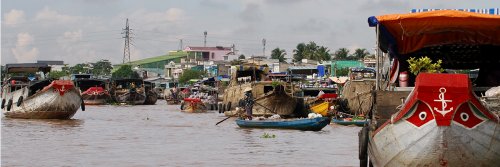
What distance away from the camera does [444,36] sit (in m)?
11.9

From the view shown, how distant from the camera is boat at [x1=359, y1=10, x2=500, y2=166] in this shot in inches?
347

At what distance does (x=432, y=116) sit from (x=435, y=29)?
2.54 metres

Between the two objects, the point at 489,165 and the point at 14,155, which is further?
the point at 14,155

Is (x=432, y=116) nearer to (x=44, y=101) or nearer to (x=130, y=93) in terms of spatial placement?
→ (x=44, y=101)

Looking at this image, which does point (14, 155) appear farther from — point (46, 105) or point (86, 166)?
point (46, 105)

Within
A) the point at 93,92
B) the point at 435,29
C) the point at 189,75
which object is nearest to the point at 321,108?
the point at 435,29

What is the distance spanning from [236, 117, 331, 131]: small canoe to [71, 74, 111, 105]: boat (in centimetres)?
2981

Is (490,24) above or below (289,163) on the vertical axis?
above

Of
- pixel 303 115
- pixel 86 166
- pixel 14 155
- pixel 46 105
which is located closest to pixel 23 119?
pixel 46 105

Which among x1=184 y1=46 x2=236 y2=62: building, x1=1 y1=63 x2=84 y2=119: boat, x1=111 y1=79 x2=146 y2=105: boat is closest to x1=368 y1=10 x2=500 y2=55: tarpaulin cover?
x1=1 y1=63 x2=84 y2=119: boat

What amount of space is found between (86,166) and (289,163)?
11.3 ft

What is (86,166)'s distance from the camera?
14227 millimetres

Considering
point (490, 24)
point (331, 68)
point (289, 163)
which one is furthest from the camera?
point (331, 68)

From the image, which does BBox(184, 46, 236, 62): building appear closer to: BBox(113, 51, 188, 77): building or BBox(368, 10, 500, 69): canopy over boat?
BBox(113, 51, 188, 77): building
